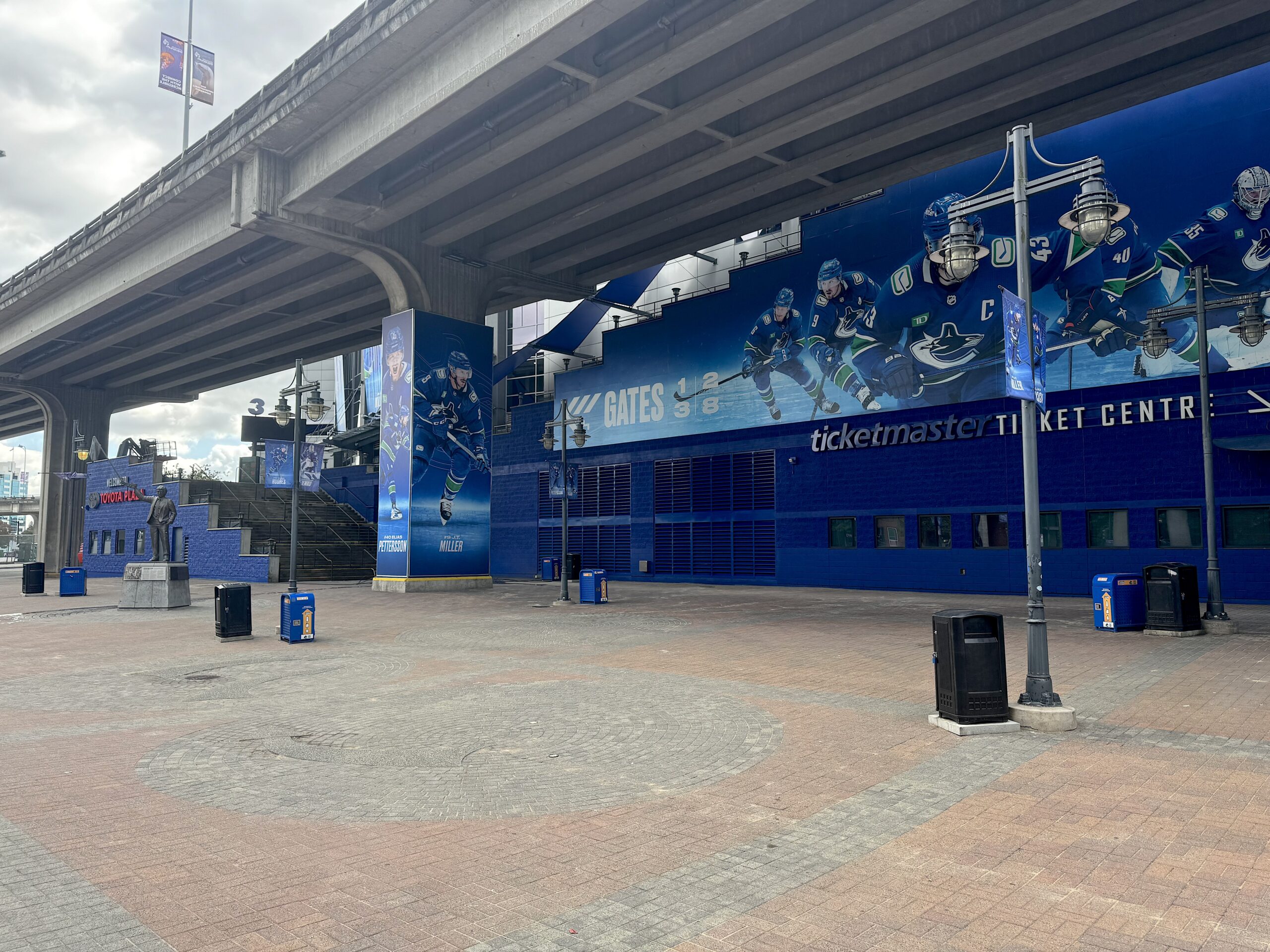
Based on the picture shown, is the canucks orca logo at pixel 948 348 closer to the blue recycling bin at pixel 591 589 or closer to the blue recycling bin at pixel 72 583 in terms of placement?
the blue recycling bin at pixel 591 589

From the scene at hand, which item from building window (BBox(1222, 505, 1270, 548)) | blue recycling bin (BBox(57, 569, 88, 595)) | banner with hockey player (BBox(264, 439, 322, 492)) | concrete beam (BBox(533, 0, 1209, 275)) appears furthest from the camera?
blue recycling bin (BBox(57, 569, 88, 595))

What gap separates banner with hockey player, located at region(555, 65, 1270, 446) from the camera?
77.6 feet

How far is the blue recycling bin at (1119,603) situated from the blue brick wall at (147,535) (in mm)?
34039

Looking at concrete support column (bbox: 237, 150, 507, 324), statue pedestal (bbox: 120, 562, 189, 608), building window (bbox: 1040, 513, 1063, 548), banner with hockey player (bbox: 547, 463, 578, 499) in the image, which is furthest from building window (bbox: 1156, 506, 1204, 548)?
statue pedestal (bbox: 120, 562, 189, 608)

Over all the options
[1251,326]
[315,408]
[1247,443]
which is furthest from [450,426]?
[1247,443]

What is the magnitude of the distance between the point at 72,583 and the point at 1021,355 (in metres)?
33.7

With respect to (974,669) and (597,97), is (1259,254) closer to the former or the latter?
(597,97)

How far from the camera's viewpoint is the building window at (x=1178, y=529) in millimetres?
24156

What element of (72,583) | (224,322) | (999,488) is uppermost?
(224,322)

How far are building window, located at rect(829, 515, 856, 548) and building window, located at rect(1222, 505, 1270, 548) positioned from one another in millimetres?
11610

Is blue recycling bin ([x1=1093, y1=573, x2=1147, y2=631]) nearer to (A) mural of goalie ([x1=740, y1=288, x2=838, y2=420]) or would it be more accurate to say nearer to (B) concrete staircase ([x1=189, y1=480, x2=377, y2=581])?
(A) mural of goalie ([x1=740, y1=288, x2=838, y2=420])

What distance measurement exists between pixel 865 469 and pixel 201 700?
25.1 m

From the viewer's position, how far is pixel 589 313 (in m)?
42.3

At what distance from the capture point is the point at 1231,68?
23.1 meters
